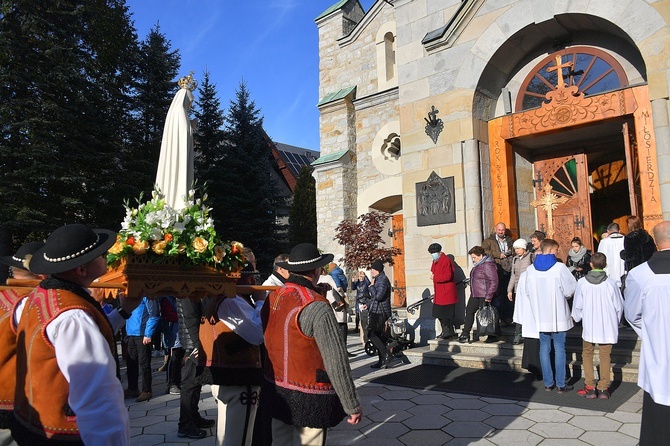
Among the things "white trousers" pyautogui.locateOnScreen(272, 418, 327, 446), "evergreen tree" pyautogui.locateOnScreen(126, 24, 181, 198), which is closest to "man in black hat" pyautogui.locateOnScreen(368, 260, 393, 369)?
"white trousers" pyautogui.locateOnScreen(272, 418, 327, 446)

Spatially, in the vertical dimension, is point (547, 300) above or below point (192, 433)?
above

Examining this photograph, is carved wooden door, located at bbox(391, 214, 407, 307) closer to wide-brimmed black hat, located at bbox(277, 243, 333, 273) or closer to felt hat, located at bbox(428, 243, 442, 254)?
felt hat, located at bbox(428, 243, 442, 254)

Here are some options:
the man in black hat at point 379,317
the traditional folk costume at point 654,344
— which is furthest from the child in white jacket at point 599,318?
the man in black hat at point 379,317

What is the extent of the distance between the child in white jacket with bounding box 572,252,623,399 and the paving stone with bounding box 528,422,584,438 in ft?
4.34

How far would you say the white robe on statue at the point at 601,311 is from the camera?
6.07m

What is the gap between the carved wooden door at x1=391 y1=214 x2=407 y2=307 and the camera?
15.6 meters

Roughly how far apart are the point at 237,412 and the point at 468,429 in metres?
2.69

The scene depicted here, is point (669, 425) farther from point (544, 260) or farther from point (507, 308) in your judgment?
point (507, 308)

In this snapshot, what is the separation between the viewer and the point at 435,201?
10.6m

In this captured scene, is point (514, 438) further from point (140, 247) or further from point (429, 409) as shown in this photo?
point (140, 247)

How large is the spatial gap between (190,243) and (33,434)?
4.54 feet

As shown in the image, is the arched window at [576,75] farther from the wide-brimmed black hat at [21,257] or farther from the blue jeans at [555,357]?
the wide-brimmed black hat at [21,257]

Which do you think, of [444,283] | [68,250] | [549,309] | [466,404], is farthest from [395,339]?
[68,250]

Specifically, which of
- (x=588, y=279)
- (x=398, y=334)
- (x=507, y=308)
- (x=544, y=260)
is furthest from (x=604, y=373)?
(x=398, y=334)
